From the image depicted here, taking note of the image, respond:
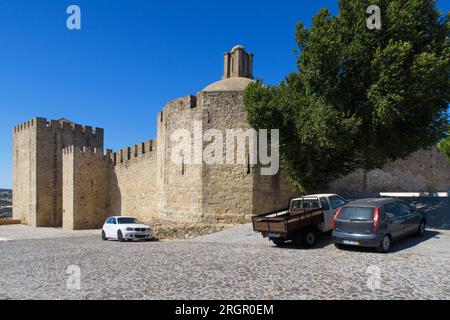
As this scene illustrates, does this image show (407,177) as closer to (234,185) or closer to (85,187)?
(234,185)

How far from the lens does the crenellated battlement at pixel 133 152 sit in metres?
23.5

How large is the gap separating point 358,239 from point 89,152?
25828mm

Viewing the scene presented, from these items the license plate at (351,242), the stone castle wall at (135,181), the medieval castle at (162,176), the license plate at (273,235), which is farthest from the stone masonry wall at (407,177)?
the stone castle wall at (135,181)

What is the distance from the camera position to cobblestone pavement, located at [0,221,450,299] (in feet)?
17.8

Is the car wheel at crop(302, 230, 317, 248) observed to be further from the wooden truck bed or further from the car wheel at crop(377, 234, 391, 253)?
the car wheel at crop(377, 234, 391, 253)

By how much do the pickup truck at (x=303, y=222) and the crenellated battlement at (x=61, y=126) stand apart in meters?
A: 28.5

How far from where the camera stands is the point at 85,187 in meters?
29.2

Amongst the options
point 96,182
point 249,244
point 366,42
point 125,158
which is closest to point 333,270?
point 249,244

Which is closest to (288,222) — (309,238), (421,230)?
(309,238)

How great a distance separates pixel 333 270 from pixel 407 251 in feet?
9.38

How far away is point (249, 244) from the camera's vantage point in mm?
11445

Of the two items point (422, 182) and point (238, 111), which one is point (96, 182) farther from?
point (422, 182)

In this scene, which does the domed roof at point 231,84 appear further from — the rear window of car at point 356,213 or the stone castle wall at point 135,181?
the rear window of car at point 356,213

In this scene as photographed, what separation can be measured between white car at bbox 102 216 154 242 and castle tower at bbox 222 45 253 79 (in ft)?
38.4
